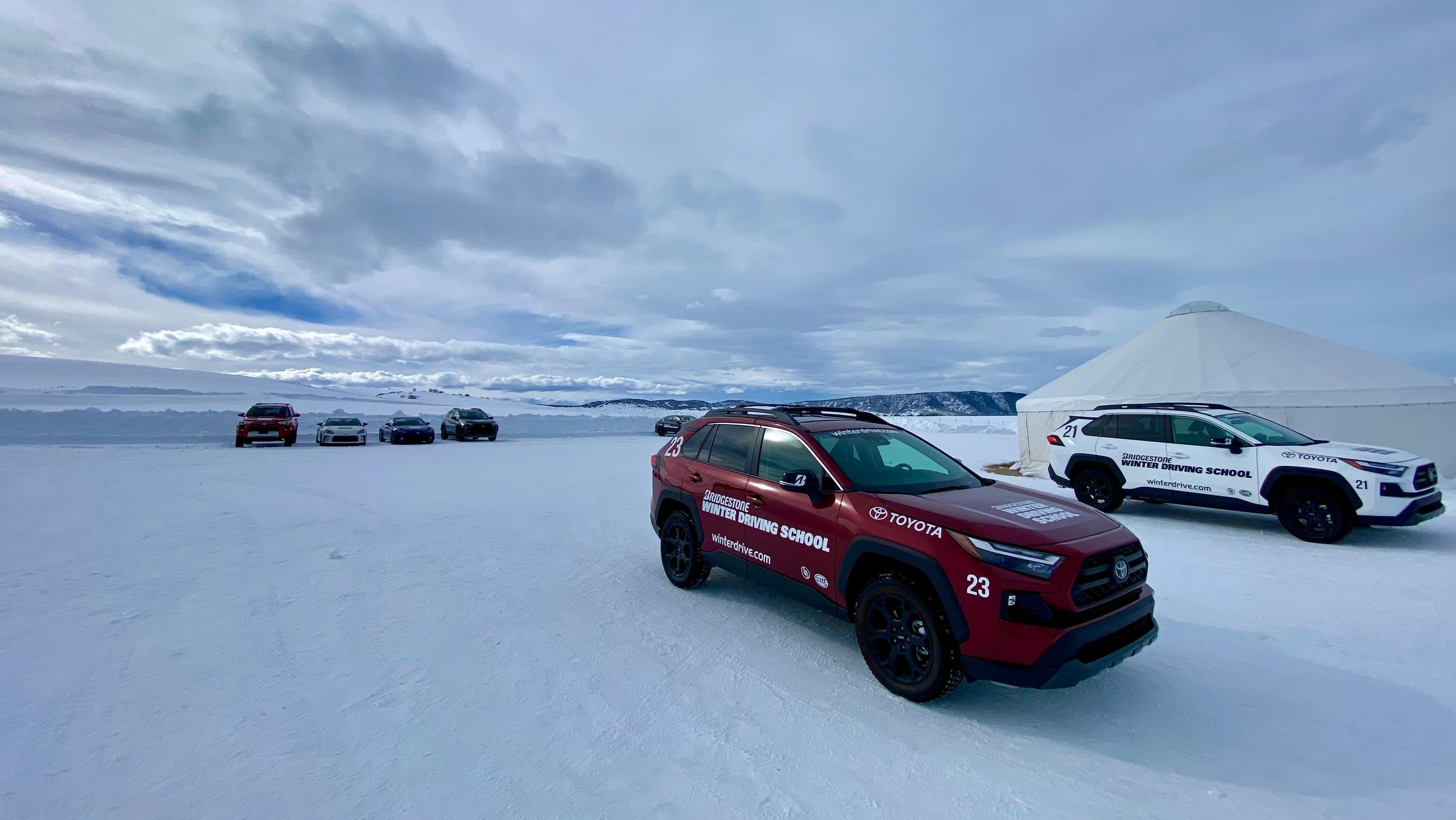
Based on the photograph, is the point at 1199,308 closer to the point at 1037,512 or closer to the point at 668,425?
the point at 1037,512

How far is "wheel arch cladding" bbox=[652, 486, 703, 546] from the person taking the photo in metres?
5.41

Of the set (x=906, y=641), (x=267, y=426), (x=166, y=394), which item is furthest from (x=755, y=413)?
(x=166, y=394)

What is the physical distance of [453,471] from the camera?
14570mm

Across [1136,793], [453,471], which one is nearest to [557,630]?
[1136,793]

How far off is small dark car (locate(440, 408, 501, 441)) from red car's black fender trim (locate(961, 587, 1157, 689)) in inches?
1084

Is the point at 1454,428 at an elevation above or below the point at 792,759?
above

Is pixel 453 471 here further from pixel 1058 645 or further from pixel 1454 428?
pixel 1454 428

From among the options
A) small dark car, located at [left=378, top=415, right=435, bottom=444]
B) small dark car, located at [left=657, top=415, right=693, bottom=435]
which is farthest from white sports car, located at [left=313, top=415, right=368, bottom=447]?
small dark car, located at [left=657, top=415, right=693, bottom=435]

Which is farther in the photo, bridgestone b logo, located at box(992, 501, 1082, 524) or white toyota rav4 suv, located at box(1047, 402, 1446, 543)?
white toyota rav4 suv, located at box(1047, 402, 1446, 543)

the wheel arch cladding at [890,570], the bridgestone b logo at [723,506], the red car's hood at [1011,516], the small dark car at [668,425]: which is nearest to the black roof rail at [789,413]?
the bridgestone b logo at [723,506]

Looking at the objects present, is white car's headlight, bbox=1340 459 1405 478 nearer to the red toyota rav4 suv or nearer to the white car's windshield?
the white car's windshield

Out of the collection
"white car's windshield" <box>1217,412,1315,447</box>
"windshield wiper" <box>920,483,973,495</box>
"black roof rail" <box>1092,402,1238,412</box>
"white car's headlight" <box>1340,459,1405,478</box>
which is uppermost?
"black roof rail" <box>1092,402,1238,412</box>

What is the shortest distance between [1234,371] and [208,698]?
18577 mm

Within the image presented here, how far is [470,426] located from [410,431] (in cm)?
350
